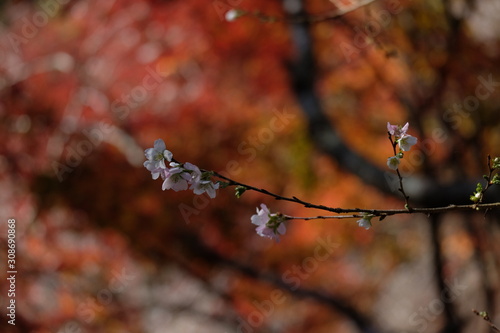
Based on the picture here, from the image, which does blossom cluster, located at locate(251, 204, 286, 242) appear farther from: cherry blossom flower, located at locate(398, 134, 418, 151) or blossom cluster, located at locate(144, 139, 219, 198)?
cherry blossom flower, located at locate(398, 134, 418, 151)

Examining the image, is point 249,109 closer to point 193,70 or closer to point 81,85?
point 193,70

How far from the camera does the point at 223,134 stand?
25.8ft

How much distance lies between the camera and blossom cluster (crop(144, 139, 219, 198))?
5.20 ft

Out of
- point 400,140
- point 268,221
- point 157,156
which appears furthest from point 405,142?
point 157,156

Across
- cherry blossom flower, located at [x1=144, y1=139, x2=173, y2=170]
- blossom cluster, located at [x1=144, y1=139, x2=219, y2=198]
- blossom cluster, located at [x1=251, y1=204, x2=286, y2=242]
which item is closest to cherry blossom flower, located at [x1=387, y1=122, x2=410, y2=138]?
blossom cluster, located at [x1=251, y1=204, x2=286, y2=242]

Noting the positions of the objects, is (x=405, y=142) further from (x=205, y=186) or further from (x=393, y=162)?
(x=205, y=186)

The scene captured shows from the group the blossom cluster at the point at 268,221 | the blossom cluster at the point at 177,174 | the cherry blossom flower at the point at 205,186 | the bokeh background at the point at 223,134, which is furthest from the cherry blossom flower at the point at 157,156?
the bokeh background at the point at 223,134

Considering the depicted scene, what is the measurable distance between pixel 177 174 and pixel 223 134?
20.6 feet

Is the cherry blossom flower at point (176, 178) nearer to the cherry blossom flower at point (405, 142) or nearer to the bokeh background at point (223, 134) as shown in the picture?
the cherry blossom flower at point (405, 142)

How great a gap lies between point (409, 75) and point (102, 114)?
434 centimetres

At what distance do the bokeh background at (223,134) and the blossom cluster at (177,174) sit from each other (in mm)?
3235

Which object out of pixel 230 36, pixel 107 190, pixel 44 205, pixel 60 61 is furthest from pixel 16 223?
pixel 230 36

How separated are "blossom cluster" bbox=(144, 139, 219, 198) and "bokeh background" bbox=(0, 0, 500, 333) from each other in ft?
10.6

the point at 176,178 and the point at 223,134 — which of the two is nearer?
the point at 176,178
